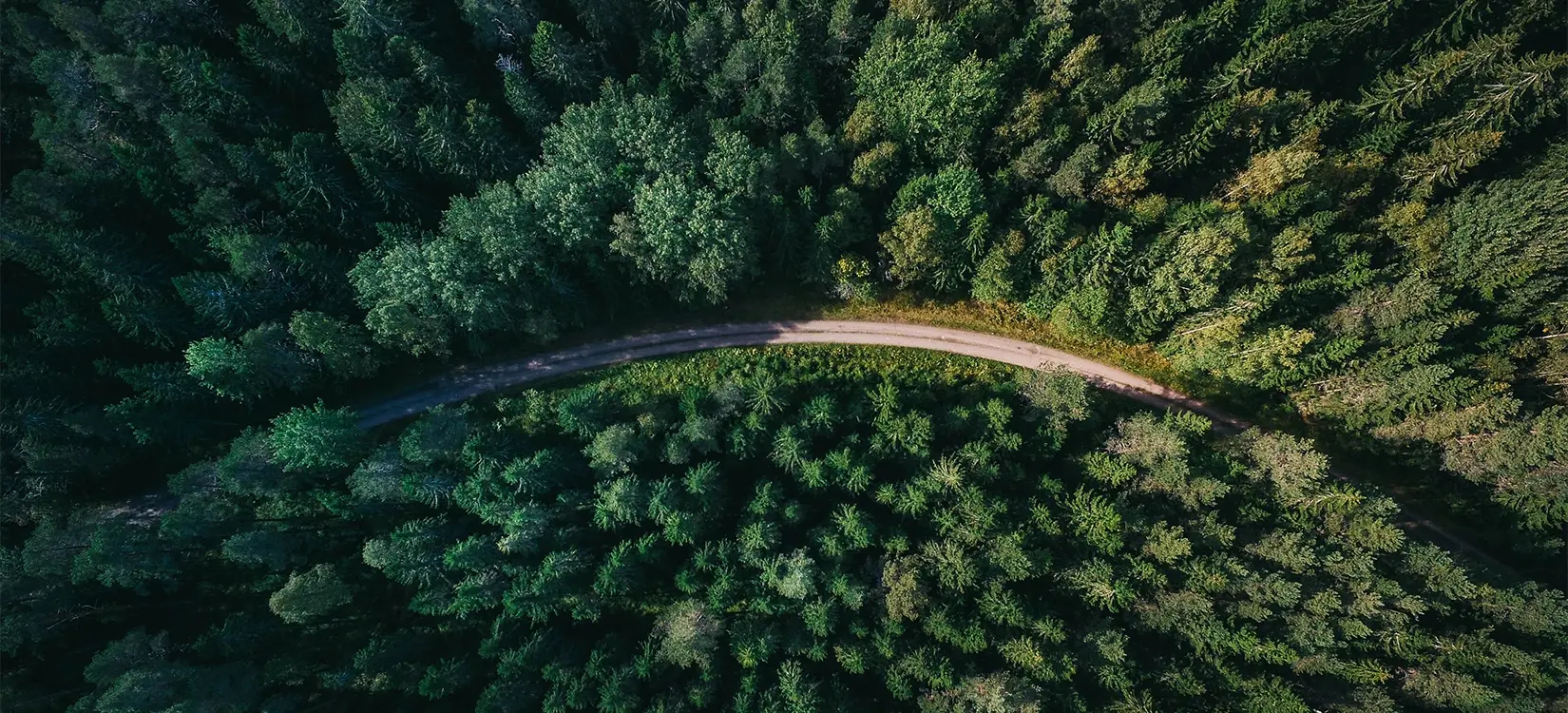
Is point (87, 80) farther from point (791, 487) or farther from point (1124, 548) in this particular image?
point (1124, 548)

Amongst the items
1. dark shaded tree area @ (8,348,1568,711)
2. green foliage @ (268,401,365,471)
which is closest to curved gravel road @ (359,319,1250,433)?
dark shaded tree area @ (8,348,1568,711)

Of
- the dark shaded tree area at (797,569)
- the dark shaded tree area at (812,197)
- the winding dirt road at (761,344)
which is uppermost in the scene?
the dark shaded tree area at (812,197)

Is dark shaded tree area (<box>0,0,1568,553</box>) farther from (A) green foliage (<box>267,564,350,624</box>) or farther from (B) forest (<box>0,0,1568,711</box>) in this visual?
(A) green foliage (<box>267,564,350,624</box>)

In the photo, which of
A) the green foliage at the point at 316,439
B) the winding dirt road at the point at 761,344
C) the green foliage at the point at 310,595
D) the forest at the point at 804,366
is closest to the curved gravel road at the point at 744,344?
the winding dirt road at the point at 761,344

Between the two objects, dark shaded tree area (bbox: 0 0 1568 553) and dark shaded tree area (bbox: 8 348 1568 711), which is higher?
dark shaded tree area (bbox: 0 0 1568 553)

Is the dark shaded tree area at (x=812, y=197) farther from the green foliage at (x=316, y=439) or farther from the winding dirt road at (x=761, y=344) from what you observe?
the green foliage at (x=316, y=439)

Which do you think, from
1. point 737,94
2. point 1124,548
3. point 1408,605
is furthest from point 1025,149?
point 1408,605
